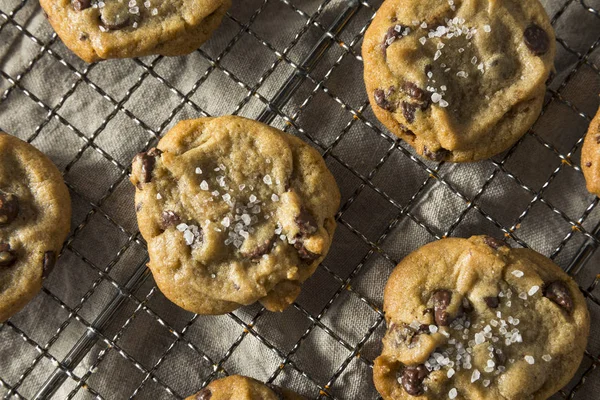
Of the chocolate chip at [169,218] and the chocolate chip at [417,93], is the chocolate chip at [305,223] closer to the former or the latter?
the chocolate chip at [169,218]

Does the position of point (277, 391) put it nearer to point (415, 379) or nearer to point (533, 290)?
point (415, 379)

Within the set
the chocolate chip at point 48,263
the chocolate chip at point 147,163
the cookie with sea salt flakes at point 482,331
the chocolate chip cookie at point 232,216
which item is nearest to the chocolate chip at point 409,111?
the chocolate chip cookie at point 232,216

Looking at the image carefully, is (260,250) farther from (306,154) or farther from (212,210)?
(306,154)

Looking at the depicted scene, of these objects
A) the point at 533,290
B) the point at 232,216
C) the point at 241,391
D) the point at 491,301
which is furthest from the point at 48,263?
→ the point at 533,290

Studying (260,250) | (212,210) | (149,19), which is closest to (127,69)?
(149,19)

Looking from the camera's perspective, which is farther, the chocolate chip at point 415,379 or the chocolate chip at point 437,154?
the chocolate chip at point 437,154

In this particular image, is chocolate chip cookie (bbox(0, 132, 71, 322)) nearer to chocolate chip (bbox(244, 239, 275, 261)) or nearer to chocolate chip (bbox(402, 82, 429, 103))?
chocolate chip (bbox(244, 239, 275, 261))
